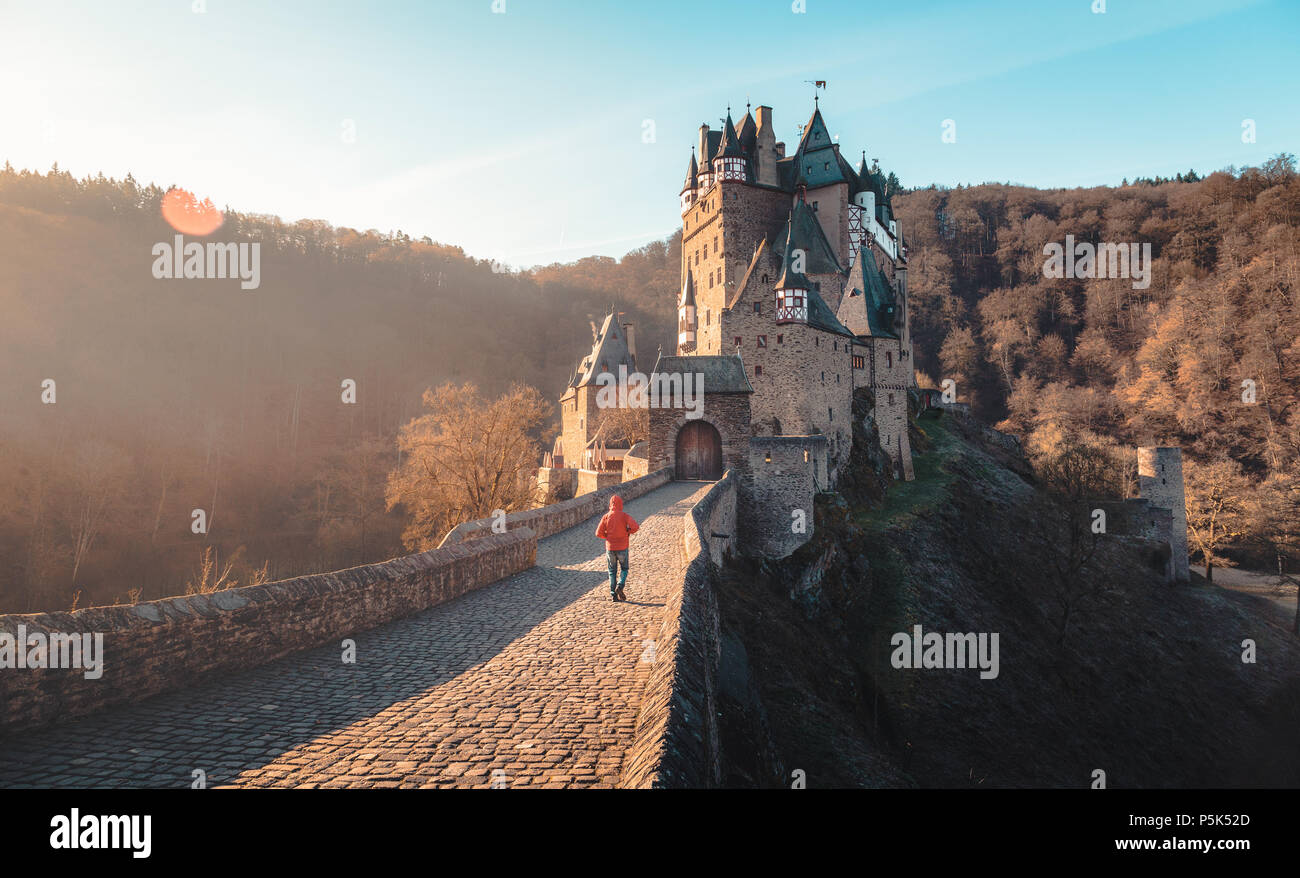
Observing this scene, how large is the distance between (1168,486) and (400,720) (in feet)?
147

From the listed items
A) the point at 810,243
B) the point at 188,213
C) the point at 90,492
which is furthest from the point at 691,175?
the point at 188,213

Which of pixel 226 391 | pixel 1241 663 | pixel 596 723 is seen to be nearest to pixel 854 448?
pixel 1241 663

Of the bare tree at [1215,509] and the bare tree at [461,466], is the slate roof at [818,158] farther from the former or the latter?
the bare tree at [1215,509]

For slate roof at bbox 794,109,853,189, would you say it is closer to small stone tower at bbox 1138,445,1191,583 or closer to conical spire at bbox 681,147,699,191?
conical spire at bbox 681,147,699,191

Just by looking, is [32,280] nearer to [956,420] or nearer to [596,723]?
[596,723]

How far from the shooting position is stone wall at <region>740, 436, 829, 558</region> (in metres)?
19.4

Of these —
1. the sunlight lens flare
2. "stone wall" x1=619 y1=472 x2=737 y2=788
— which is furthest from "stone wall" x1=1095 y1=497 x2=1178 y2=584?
the sunlight lens flare

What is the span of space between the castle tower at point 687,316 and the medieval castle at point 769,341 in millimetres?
97

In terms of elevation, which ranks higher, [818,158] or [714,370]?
[818,158]

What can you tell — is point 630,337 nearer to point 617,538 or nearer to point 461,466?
point 461,466

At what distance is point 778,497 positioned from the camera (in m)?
19.5

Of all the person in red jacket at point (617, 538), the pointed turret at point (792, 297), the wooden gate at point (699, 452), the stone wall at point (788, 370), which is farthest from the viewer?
the pointed turret at point (792, 297)

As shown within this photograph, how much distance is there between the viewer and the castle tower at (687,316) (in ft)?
138

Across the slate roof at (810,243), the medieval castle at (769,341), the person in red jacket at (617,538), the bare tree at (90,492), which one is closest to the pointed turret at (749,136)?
the medieval castle at (769,341)
